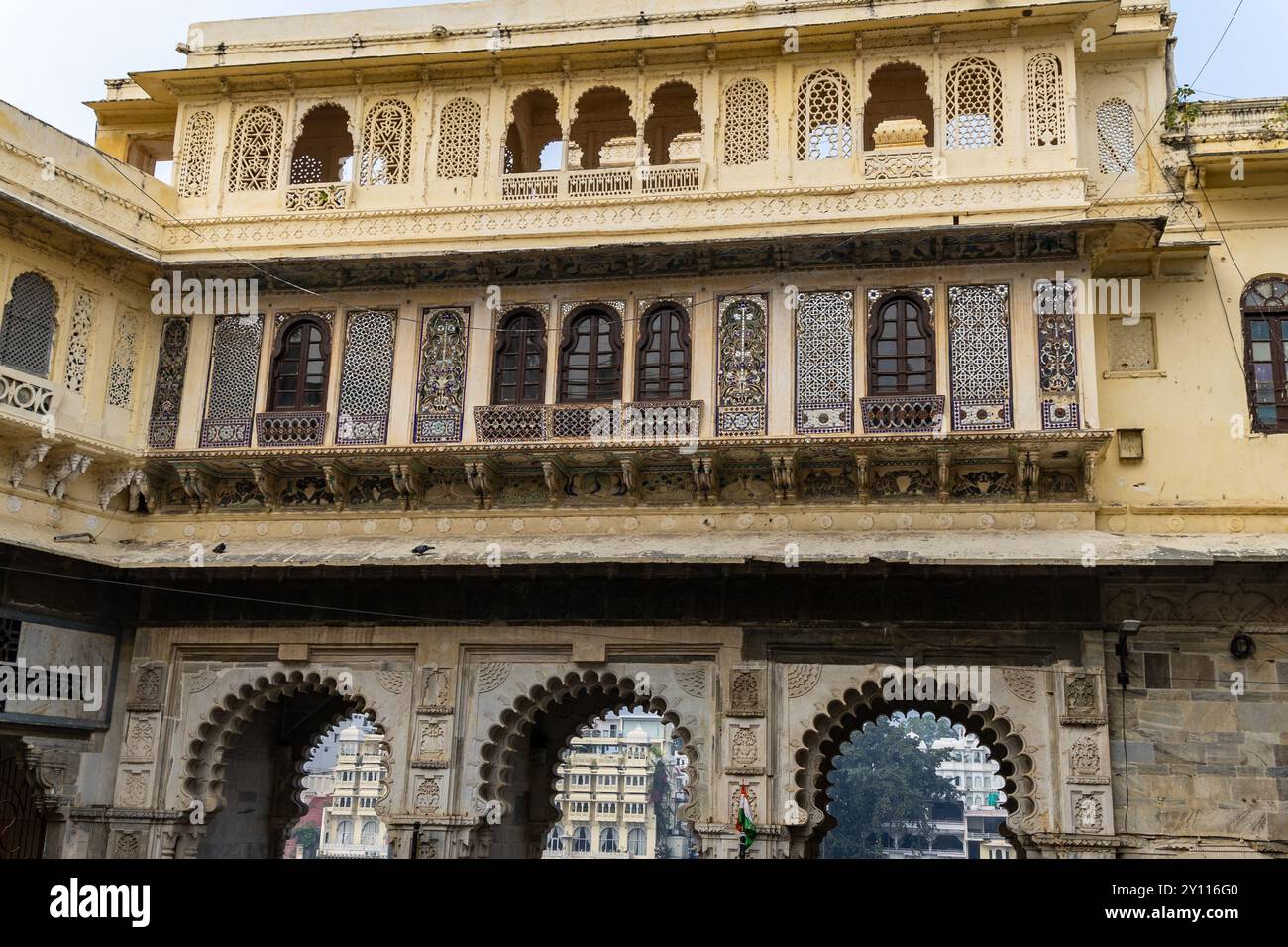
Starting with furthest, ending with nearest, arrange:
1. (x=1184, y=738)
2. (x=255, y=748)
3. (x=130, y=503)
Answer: (x=255, y=748) → (x=130, y=503) → (x=1184, y=738)

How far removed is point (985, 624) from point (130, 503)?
8696 mm

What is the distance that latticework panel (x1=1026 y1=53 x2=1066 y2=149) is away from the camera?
13.0 m

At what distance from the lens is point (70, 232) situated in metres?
13.1

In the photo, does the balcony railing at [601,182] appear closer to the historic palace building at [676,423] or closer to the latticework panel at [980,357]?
the historic palace building at [676,423]

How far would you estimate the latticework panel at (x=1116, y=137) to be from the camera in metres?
13.4

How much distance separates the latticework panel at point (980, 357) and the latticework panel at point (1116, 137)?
2.03 meters

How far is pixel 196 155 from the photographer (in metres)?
14.7

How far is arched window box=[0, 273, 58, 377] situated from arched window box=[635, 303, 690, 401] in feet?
19.3

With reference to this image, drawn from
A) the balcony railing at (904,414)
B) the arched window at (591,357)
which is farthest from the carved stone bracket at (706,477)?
the balcony railing at (904,414)

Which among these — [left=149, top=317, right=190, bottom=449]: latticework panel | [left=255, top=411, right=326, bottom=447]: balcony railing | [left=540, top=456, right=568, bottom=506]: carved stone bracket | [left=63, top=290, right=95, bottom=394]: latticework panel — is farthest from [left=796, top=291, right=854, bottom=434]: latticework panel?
[left=63, top=290, right=95, bottom=394]: latticework panel

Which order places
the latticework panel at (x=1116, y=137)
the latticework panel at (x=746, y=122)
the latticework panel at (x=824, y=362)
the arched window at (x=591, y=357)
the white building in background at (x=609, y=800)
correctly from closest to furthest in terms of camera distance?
the latticework panel at (x=824, y=362) < the arched window at (x=591, y=357) < the latticework panel at (x=1116, y=137) < the latticework panel at (x=746, y=122) < the white building in background at (x=609, y=800)
